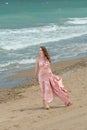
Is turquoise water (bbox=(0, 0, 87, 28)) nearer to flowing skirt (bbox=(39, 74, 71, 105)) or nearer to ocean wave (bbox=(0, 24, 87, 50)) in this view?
ocean wave (bbox=(0, 24, 87, 50))

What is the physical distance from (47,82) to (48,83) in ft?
0.10

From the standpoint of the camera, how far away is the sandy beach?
9312 mm

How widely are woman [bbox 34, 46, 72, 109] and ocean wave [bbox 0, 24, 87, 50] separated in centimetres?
1301

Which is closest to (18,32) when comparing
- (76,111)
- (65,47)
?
(65,47)

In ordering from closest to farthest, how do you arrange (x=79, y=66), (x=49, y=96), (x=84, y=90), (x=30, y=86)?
(x=49, y=96), (x=84, y=90), (x=30, y=86), (x=79, y=66)

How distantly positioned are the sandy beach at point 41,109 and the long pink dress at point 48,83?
0.87 ft

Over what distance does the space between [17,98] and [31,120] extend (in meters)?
3.23

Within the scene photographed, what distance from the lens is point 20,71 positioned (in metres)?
17.6

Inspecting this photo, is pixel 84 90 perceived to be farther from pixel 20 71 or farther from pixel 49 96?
pixel 20 71

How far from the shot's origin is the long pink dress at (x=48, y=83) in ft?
34.5

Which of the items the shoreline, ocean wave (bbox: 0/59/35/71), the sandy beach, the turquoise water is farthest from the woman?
the turquoise water

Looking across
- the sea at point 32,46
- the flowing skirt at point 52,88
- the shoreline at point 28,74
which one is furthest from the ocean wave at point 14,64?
the flowing skirt at point 52,88

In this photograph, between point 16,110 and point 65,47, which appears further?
point 65,47

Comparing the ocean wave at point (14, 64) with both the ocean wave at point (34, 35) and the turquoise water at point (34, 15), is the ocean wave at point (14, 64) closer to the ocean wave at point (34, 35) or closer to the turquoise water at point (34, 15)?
the ocean wave at point (34, 35)
